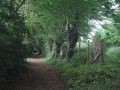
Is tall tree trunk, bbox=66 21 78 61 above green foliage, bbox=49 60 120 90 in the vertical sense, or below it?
above

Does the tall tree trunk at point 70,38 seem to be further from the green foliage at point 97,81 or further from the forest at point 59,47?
the green foliage at point 97,81

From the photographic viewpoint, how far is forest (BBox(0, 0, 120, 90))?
4.98 metres

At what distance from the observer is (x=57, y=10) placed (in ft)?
35.0

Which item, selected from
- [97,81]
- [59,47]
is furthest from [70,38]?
[97,81]

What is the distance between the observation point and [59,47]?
48.6ft

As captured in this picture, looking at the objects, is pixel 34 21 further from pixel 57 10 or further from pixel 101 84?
pixel 101 84

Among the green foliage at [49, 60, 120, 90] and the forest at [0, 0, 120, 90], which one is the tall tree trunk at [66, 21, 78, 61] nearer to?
the forest at [0, 0, 120, 90]

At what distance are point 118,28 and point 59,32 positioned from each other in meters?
10.9

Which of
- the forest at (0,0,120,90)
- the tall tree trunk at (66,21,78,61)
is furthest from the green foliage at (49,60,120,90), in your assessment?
the tall tree trunk at (66,21,78,61)

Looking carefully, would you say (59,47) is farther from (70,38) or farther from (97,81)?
(97,81)

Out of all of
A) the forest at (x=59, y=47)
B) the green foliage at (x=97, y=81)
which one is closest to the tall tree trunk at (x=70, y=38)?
the forest at (x=59, y=47)

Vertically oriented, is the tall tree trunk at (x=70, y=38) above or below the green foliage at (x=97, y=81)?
above

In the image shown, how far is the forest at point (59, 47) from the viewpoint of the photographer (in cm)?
498

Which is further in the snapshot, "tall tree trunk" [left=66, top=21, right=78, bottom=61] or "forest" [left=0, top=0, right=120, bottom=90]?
"tall tree trunk" [left=66, top=21, right=78, bottom=61]
